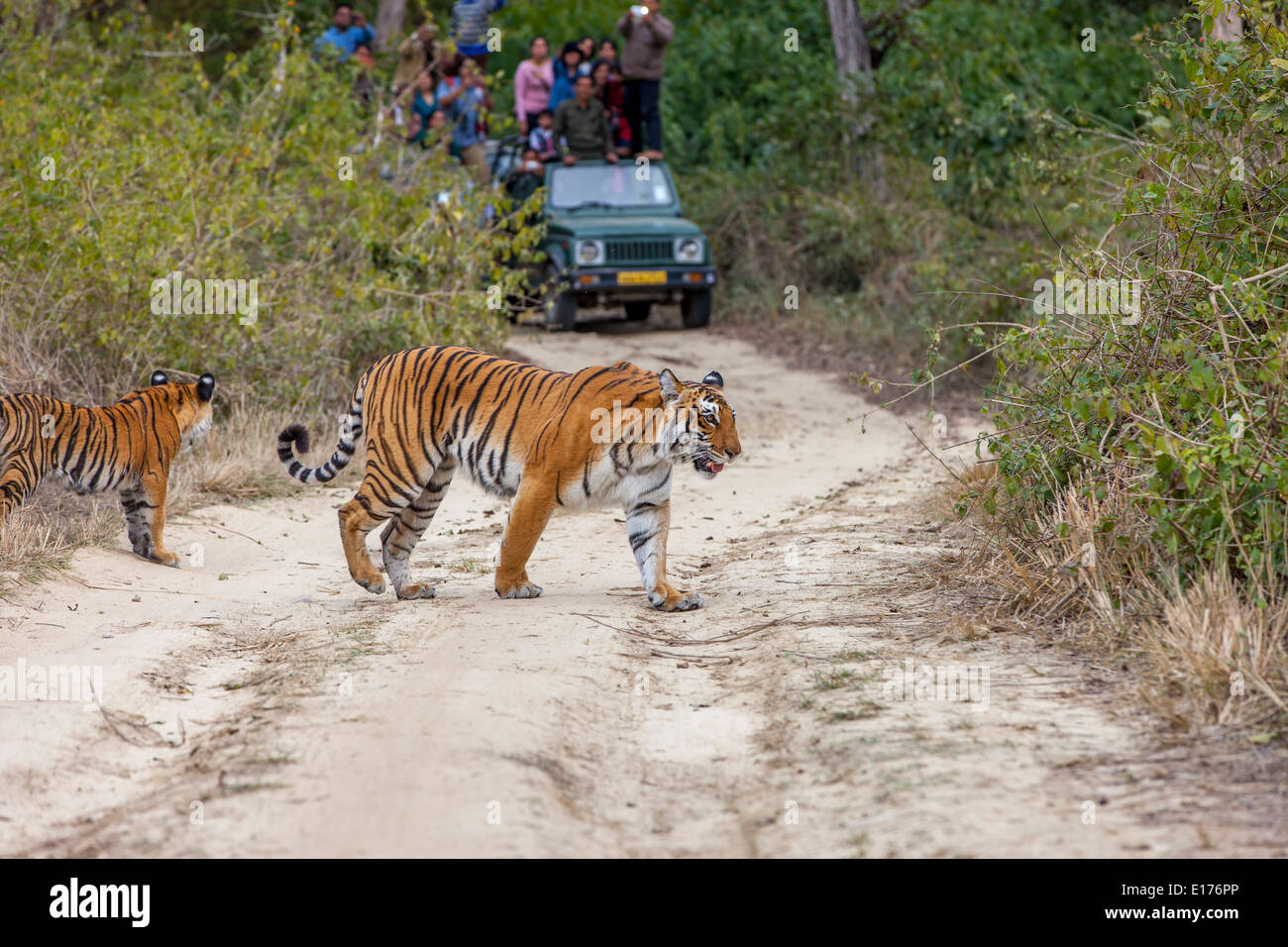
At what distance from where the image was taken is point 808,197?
699 inches

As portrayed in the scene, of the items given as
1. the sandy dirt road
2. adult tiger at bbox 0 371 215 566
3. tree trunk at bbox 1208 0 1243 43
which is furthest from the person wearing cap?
the sandy dirt road

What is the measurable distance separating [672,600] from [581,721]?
1.80 metres

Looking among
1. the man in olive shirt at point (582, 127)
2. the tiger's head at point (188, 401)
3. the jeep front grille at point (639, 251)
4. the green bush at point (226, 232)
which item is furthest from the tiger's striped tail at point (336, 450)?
the man in olive shirt at point (582, 127)

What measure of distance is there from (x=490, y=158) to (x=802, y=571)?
1080 centimetres

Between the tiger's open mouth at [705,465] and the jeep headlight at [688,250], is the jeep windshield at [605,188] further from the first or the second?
the tiger's open mouth at [705,465]

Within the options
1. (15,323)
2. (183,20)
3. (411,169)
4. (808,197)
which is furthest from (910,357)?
(183,20)

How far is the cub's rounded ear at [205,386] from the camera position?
27.7 ft

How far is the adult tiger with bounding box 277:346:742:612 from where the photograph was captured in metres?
6.87

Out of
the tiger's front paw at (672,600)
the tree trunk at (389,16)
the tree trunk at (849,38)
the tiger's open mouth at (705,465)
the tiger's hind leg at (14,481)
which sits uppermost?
the tree trunk at (389,16)

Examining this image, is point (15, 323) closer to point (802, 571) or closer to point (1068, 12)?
point (802, 571)

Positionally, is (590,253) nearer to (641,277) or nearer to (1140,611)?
(641,277)

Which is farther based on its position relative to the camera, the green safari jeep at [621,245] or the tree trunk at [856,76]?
the tree trunk at [856,76]

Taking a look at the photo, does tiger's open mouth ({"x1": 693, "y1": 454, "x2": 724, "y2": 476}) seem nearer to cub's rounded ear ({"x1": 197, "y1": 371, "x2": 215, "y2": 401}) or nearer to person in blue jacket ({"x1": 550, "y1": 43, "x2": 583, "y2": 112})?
cub's rounded ear ({"x1": 197, "y1": 371, "x2": 215, "y2": 401})

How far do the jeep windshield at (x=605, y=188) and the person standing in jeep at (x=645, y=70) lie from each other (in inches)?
17.1
